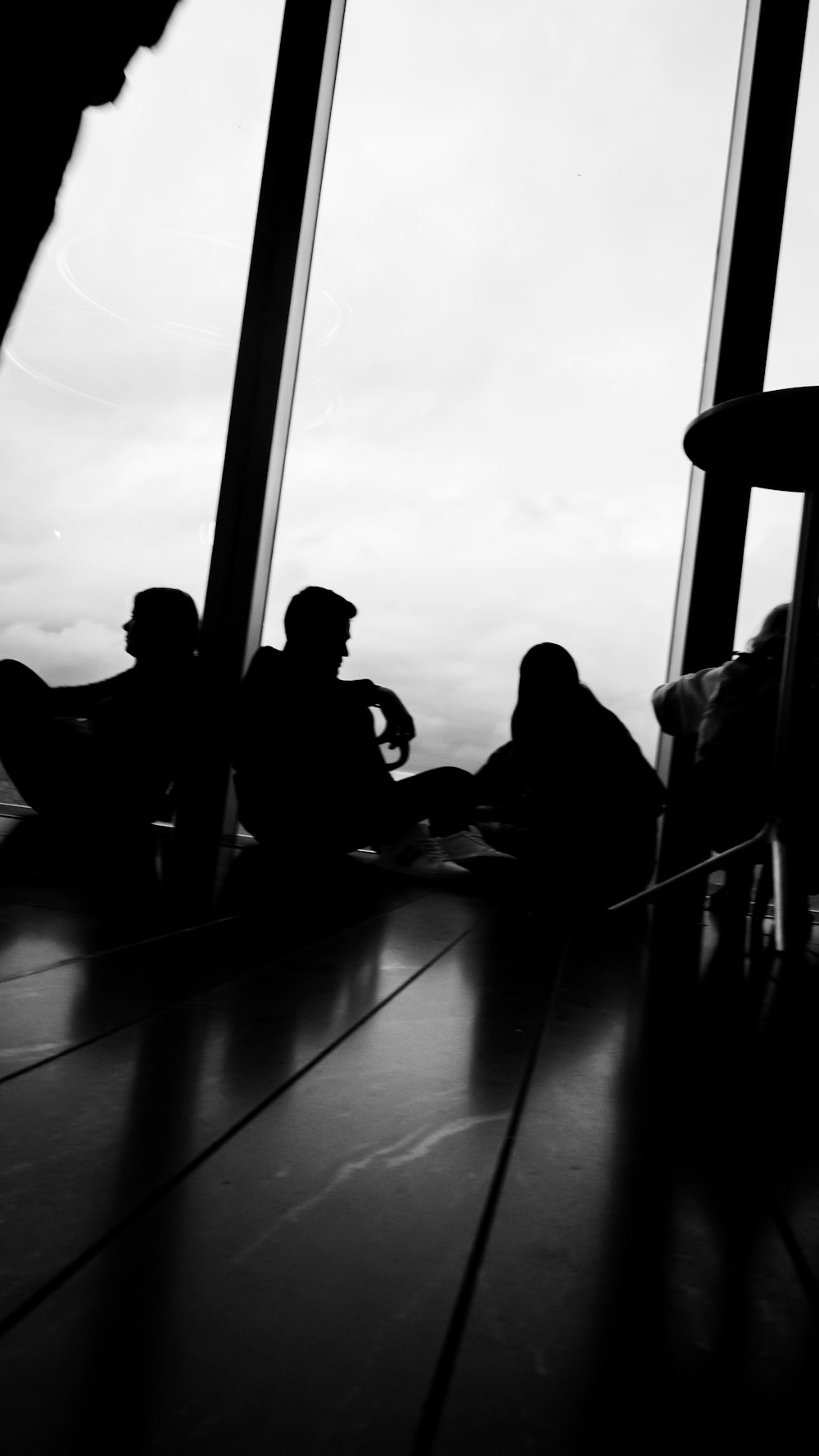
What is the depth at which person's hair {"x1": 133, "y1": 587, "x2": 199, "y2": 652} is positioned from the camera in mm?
3113

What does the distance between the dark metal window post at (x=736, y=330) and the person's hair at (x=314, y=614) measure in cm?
105

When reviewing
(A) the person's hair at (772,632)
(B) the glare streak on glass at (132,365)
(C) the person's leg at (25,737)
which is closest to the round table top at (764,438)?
(A) the person's hair at (772,632)

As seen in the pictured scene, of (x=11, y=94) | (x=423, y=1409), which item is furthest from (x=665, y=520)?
(x=423, y=1409)

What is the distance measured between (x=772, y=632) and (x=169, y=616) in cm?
180

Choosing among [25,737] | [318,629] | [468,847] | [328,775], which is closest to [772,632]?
[468,847]

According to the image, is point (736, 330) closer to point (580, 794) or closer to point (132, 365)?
point (580, 794)

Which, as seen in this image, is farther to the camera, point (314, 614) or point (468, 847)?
point (314, 614)

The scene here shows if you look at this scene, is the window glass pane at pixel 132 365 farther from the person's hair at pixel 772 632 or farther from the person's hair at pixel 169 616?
the person's hair at pixel 772 632

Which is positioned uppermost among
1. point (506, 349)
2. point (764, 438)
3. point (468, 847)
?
point (506, 349)

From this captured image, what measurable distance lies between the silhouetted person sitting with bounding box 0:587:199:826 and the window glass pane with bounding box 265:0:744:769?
1.51ft

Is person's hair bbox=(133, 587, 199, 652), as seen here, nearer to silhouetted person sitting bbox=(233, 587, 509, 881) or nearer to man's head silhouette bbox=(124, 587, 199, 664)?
man's head silhouette bbox=(124, 587, 199, 664)

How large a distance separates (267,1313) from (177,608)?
2865 mm

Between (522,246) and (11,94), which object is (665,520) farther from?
(11,94)

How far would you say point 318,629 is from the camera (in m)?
3.06
